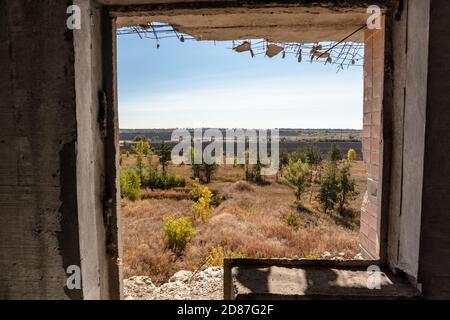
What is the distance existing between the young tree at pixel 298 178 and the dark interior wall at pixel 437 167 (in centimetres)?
1968

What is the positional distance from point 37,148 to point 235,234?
10.2m

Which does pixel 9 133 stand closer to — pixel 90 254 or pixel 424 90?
pixel 90 254

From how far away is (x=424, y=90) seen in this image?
1854 millimetres

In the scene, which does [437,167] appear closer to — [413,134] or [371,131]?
[413,134]

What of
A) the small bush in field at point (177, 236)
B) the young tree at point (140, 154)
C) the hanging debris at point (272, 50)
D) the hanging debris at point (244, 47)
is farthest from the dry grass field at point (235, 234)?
the young tree at point (140, 154)

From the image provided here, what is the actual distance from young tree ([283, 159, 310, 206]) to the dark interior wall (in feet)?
64.6

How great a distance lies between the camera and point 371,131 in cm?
305

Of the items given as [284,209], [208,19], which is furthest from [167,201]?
[208,19]

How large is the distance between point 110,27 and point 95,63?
310mm

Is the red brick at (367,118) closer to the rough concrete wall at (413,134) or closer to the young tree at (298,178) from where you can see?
the rough concrete wall at (413,134)

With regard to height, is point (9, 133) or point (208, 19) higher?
point (208, 19)

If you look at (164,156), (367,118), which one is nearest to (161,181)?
(164,156)

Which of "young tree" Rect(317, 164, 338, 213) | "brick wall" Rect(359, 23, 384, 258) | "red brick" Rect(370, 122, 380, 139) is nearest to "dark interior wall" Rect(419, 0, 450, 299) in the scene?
"brick wall" Rect(359, 23, 384, 258)
